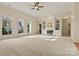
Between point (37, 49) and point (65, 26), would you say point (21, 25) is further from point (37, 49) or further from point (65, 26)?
point (37, 49)

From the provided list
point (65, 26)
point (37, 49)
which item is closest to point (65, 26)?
point (65, 26)

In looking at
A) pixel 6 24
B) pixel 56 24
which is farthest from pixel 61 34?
pixel 6 24

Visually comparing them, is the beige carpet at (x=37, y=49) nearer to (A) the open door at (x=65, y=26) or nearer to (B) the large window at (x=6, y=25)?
(B) the large window at (x=6, y=25)

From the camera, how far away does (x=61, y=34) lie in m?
14.5

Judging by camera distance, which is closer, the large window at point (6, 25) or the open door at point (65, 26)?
the large window at point (6, 25)

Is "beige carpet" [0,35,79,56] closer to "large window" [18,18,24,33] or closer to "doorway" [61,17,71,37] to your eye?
"large window" [18,18,24,33]

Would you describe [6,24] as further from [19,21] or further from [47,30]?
[47,30]

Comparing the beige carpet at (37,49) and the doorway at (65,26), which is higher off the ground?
the doorway at (65,26)

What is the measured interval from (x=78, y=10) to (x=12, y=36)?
19.6 feet

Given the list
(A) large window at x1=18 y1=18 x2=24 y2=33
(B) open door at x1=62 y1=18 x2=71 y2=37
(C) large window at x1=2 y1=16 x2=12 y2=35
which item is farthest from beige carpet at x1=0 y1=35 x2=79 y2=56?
(B) open door at x1=62 y1=18 x2=71 y2=37

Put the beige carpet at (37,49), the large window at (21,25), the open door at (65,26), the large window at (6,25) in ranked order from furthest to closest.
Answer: the open door at (65,26) < the large window at (21,25) < the large window at (6,25) < the beige carpet at (37,49)

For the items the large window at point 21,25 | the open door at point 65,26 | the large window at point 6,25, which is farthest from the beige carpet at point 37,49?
the open door at point 65,26

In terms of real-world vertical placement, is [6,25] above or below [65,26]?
above

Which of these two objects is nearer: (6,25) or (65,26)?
(6,25)
